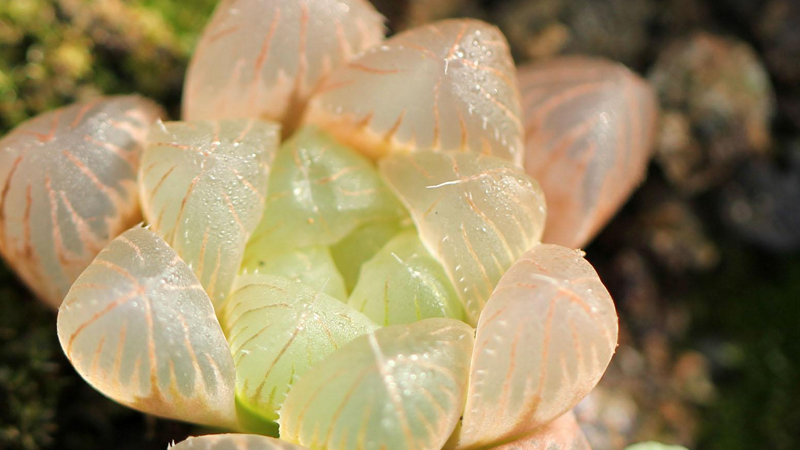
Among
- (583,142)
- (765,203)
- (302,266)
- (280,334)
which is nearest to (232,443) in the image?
(280,334)

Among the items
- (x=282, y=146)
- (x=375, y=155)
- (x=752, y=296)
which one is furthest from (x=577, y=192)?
(x=752, y=296)

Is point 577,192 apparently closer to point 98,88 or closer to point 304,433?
point 304,433

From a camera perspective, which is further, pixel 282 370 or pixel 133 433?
pixel 133 433

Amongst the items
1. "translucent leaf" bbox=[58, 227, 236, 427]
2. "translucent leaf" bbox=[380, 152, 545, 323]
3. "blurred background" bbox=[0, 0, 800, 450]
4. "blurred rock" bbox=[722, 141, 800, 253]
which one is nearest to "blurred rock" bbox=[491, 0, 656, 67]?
"blurred background" bbox=[0, 0, 800, 450]

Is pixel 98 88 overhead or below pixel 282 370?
overhead

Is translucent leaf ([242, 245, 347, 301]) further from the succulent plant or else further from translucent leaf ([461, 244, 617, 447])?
translucent leaf ([461, 244, 617, 447])
